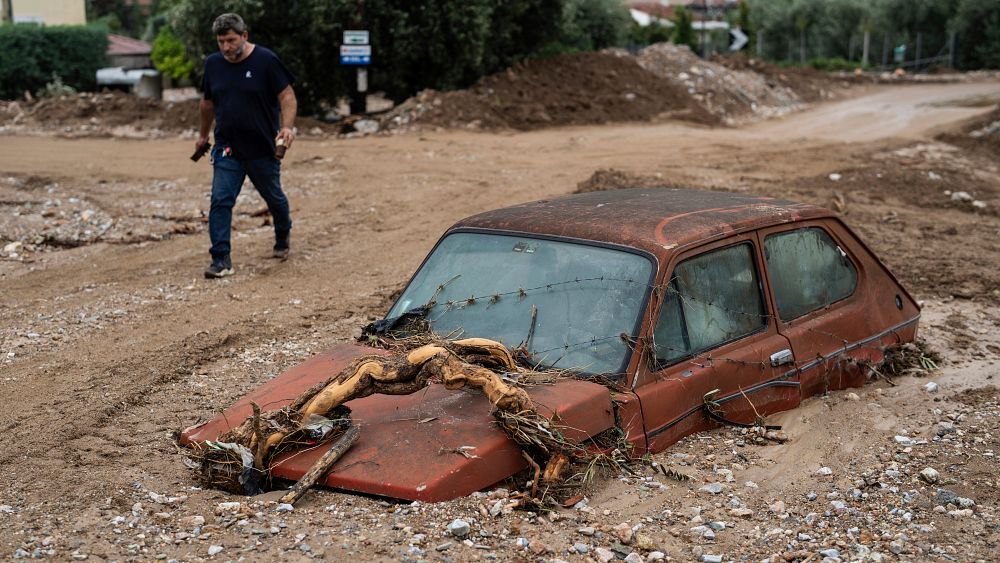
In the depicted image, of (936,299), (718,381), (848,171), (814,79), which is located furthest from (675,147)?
(814,79)

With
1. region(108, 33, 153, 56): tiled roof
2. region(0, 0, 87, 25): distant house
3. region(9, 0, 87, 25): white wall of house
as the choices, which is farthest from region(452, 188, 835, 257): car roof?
region(9, 0, 87, 25): white wall of house

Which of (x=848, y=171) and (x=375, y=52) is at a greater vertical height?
(x=375, y=52)

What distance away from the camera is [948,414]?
18.9 ft

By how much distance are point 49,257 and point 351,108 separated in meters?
12.9

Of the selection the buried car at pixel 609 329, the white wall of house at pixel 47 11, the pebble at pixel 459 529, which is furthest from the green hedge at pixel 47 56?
the pebble at pixel 459 529

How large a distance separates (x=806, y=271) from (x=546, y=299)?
166cm

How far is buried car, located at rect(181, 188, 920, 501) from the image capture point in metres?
4.23

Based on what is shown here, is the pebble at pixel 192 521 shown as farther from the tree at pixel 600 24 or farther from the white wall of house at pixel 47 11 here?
the white wall of house at pixel 47 11

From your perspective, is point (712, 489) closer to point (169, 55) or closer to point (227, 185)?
point (227, 185)

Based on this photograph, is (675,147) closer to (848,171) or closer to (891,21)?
(848,171)

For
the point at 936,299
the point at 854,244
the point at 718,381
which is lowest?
the point at 936,299

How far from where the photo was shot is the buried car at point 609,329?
423 cm

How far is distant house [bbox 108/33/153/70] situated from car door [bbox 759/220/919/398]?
3251 centimetres

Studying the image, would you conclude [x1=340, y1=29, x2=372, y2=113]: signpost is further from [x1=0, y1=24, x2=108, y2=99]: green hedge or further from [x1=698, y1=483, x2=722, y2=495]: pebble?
[x1=698, y1=483, x2=722, y2=495]: pebble
